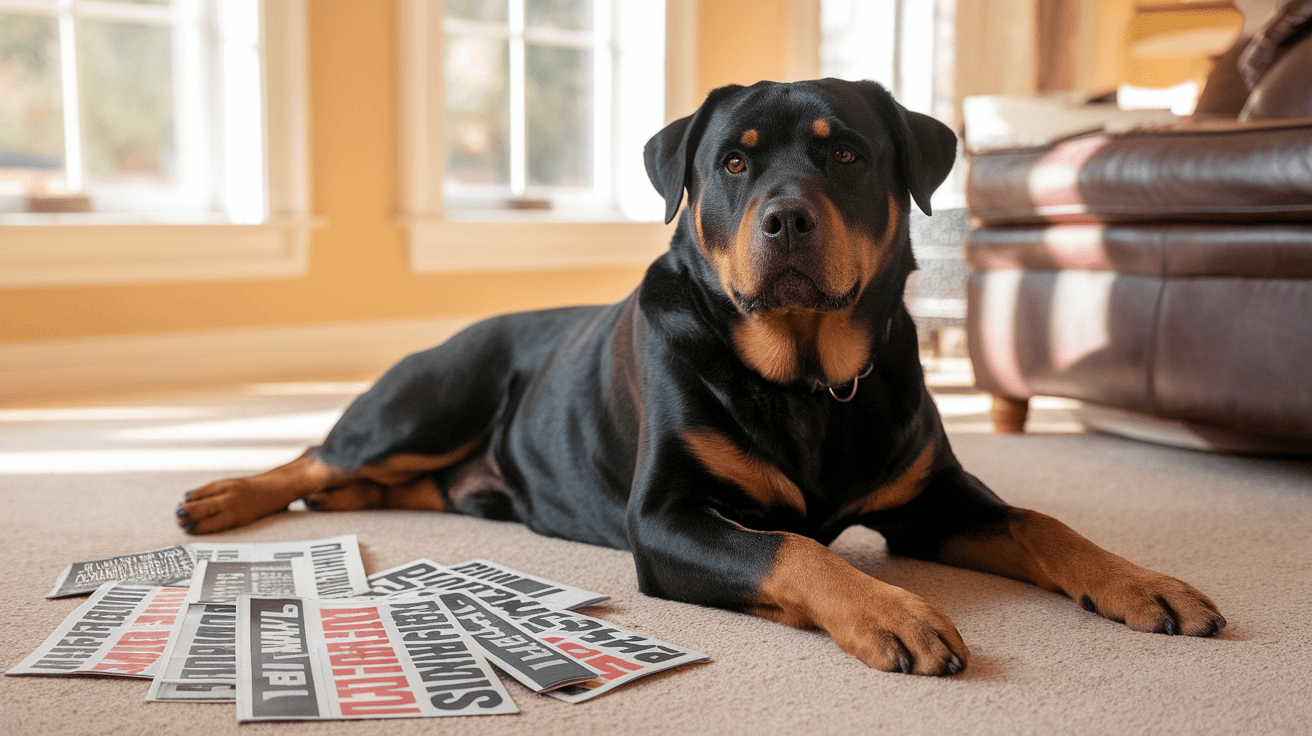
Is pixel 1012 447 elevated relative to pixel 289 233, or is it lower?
lower

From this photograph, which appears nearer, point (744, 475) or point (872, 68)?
point (744, 475)

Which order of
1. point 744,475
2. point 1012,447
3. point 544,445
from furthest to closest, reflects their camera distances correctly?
1. point 1012,447
2. point 544,445
3. point 744,475

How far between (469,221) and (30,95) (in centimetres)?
165

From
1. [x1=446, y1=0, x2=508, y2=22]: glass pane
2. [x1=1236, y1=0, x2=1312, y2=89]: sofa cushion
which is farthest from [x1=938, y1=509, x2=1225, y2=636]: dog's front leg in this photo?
[x1=446, y1=0, x2=508, y2=22]: glass pane

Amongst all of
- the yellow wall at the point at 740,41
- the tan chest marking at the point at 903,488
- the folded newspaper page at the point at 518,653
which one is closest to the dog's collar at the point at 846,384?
the tan chest marking at the point at 903,488

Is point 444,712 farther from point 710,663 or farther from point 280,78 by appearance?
point 280,78

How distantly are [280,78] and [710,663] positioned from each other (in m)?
3.40

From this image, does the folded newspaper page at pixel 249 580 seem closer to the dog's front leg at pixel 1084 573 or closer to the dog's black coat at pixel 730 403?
the dog's black coat at pixel 730 403

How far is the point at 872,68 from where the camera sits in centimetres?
592

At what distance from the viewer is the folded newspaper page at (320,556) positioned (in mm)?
1649

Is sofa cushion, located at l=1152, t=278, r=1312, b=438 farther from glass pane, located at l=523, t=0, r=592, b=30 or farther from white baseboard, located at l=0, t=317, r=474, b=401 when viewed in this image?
glass pane, located at l=523, t=0, r=592, b=30

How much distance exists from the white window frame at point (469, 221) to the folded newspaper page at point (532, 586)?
9.81ft

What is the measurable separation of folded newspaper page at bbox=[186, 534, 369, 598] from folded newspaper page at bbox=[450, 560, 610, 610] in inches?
6.3

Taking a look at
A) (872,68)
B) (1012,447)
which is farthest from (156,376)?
(872,68)
